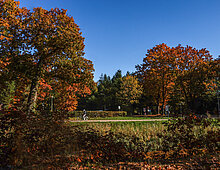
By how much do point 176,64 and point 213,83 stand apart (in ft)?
20.9

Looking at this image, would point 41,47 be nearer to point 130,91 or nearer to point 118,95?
point 130,91

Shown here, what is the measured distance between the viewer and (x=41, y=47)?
11.1 m

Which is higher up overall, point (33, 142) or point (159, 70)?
point (159, 70)

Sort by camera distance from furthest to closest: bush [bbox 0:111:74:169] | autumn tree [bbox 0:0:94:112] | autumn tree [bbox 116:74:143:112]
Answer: autumn tree [bbox 116:74:143:112], autumn tree [bbox 0:0:94:112], bush [bbox 0:111:74:169]

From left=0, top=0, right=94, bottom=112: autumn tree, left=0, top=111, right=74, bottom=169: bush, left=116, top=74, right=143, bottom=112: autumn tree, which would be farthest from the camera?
left=116, top=74, right=143, bottom=112: autumn tree

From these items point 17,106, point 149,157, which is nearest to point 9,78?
point 17,106

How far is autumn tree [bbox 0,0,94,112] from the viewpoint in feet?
36.0

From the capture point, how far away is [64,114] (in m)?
5.17

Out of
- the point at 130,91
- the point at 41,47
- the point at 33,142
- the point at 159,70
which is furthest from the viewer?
the point at 130,91

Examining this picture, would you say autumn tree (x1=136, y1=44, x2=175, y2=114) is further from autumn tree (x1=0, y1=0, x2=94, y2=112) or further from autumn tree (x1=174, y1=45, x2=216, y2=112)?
autumn tree (x1=0, y1=0, x2=94, y2=112)

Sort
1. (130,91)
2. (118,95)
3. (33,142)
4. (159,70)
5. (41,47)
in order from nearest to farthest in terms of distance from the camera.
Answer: (33,142), (41,47), (159,70), (130,91), (118,95)

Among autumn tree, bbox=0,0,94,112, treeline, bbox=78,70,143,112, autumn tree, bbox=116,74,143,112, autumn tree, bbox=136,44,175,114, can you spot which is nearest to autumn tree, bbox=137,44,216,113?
autumn tree, bbox=136,44,175,114

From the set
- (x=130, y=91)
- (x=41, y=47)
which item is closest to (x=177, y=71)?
(x=130, y=91)

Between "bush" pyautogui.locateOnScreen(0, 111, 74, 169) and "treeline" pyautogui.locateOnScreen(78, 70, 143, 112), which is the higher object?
"treeline" pyautogui.locateOnScreen(78, 70, 143, 112)
